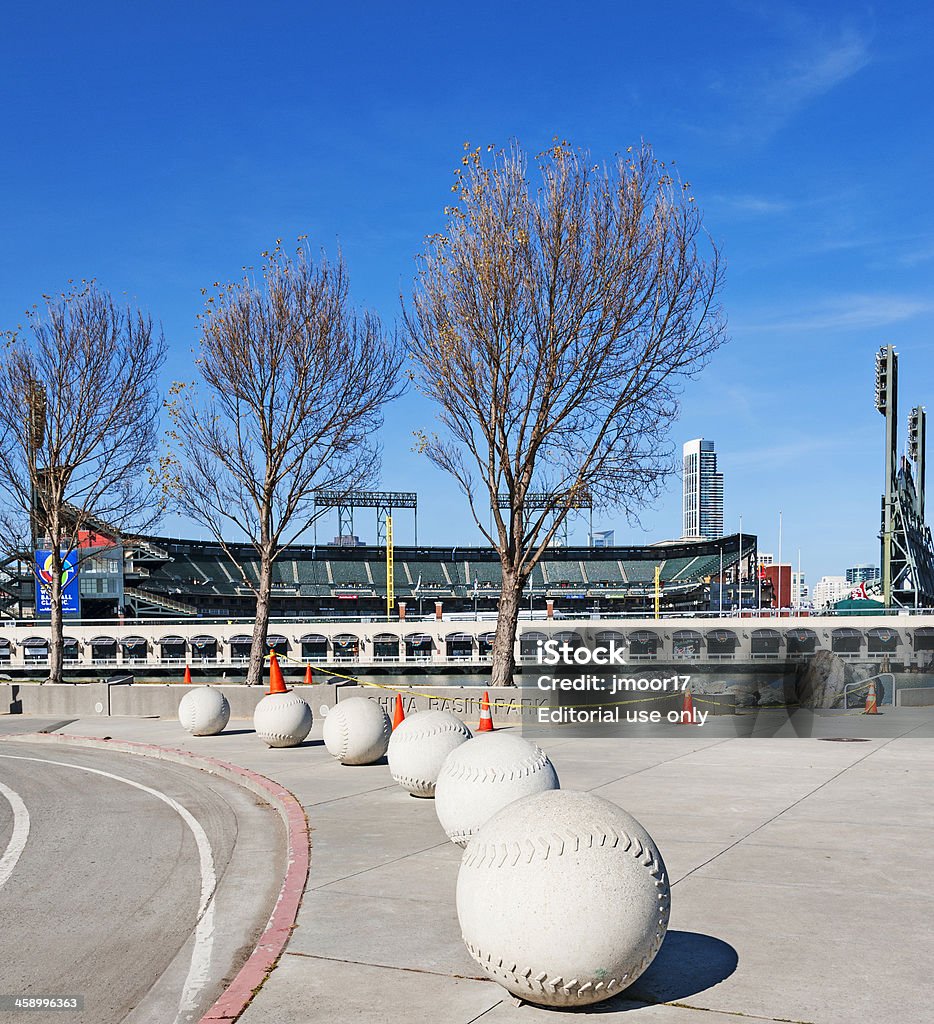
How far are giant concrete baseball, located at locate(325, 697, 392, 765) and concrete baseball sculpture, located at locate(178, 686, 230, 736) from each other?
5939 mm

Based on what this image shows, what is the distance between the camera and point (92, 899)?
9.33 meters

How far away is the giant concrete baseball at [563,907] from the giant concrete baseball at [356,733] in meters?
11.0

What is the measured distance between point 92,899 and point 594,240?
19709 mm

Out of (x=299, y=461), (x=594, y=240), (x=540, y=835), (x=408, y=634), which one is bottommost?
(x=408, y=634)

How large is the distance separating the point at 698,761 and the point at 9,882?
11248 millimetres

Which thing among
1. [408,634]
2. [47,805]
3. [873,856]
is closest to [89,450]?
[47,805]

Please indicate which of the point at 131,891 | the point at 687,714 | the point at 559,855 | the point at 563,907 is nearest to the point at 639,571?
the point at 687,714

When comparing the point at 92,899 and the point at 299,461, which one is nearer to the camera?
the point at 92,899

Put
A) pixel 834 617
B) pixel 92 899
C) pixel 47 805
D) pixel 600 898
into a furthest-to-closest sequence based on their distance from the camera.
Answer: pixel 834 617, pixel 47 805, pixel 92 899, pixel 600 898

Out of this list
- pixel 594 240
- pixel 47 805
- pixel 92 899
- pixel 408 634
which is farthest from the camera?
pixel 408 634

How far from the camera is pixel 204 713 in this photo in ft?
72.9

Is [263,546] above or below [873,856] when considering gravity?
above

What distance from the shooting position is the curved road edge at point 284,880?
635 centimetres

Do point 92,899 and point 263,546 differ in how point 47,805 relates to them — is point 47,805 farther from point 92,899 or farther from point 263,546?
point 263,546
